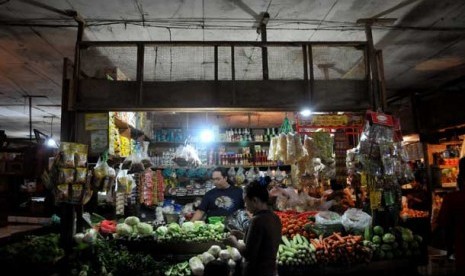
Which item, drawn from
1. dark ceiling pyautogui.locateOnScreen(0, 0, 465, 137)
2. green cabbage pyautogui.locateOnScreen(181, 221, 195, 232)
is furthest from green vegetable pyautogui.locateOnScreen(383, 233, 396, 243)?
dark ceiling pyautogui.locateOnScreen(0, 0, 465, 137)

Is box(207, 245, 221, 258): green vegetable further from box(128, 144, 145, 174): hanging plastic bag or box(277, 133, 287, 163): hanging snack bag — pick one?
box(277, 133, 287, 163): hanging snack bag

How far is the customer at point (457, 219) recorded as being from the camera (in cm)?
360

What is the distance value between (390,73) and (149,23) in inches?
227

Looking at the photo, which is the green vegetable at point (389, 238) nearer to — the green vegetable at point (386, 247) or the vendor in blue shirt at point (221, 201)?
the green vegetable at point (386, 247)

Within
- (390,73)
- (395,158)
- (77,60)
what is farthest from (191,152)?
(390,73)

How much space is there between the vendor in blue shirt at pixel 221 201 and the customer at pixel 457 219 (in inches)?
119

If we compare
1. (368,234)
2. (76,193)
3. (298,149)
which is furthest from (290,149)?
(76,193)

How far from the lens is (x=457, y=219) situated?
364cm

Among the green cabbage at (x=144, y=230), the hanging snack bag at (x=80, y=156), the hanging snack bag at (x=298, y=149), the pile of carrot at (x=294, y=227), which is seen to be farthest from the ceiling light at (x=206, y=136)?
the hanging snack bag at (x=80, y=156)

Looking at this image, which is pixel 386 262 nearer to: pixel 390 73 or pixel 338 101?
pixel 338 101

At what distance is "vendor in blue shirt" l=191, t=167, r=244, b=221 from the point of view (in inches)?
222

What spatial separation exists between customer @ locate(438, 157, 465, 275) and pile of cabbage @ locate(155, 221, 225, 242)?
272cm

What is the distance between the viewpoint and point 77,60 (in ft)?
14.6

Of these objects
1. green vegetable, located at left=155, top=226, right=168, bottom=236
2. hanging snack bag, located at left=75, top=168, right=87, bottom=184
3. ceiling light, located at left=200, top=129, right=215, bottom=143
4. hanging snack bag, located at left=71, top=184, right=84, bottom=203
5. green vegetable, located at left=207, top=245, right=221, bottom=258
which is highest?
ceiling light, located at left=200, top=129, right=215, bottom=143
